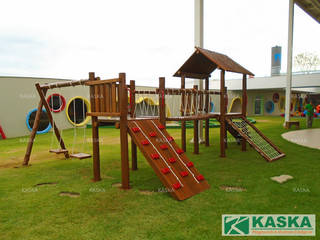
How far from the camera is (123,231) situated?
10.0 feet

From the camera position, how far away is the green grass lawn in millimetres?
3094

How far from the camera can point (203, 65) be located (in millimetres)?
8539

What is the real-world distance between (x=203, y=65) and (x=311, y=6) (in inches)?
421

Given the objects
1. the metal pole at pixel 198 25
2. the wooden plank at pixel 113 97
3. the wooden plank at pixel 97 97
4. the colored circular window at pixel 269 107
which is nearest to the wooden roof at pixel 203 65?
the metal pole at pixel 198 25

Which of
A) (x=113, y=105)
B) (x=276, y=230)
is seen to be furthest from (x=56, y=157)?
(x=276, y=230)

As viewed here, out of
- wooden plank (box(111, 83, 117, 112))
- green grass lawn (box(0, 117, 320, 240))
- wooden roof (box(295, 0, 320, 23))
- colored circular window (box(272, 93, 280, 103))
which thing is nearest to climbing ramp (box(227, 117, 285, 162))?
green grass lawn (box(0, 117, 320, 240))

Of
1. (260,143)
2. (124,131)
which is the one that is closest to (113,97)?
(124,131)

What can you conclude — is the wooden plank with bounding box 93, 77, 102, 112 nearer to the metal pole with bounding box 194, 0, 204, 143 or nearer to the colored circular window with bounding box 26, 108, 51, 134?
the metal pole with bounding box 194, 0, 204, 143

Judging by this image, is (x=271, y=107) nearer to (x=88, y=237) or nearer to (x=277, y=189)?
(x=277, y=189)

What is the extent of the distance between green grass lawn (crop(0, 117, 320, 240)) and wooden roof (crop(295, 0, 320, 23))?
37.9ft

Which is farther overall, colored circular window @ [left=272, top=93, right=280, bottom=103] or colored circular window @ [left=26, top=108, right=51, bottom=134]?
colored circular window @ [left=272, top=93, right=280, bottom=103]

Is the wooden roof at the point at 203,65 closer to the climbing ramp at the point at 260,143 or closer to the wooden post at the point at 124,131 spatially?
the climbing ramp at the point at 260,143

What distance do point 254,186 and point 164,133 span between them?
82.0 inches

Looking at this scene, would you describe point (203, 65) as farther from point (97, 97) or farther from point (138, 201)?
point (138, 201)
